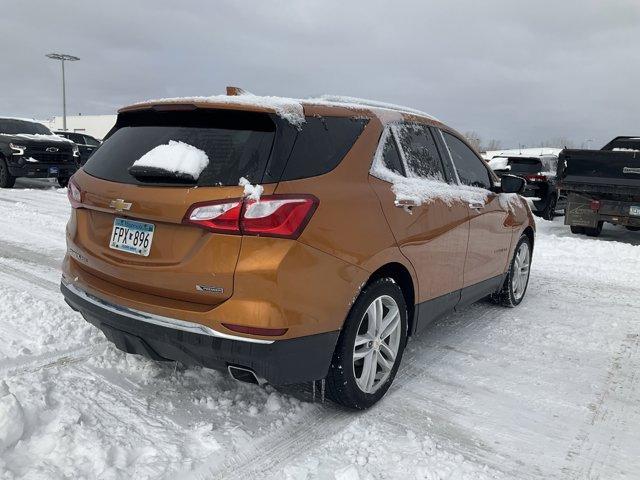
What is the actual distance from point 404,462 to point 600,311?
360 centimetres

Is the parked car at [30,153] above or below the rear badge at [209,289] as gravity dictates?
below

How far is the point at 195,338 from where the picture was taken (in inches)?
94.4

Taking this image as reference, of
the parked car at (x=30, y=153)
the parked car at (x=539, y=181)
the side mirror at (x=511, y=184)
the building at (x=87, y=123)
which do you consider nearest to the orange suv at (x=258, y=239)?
the side mirror at (x=511, y=184)

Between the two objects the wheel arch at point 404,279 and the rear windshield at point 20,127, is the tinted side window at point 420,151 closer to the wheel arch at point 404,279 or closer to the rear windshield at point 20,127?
the wheel arch at point 404,279

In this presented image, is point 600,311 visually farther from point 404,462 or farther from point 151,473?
point 151,473

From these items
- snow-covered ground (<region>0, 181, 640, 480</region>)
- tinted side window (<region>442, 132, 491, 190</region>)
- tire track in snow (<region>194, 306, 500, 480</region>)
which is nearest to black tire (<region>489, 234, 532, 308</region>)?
snow-covered ground (<region>0, 181, 640, 480</region>)

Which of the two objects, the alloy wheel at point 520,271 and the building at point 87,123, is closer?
the alloy wheel at point 520,271

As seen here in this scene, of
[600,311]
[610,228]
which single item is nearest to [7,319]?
[600,311]

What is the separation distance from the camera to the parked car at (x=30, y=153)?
13.1 meters

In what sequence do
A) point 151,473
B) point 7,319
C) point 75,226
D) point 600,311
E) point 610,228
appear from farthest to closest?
point 610,228, point 600,311, point 7,319, point 75,226, point 151,473

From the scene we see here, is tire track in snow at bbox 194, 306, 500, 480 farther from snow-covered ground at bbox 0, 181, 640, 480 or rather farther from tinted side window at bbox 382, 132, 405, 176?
tinted side window at bbox 382, 132, 405, 176

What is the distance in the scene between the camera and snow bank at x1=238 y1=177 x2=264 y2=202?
232cm

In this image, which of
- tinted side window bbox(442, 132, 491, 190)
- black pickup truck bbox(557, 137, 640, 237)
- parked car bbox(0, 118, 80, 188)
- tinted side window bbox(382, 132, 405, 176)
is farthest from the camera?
parked car bbox(0, 118, 80, 188)

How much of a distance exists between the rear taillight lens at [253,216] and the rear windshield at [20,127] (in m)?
14.1
